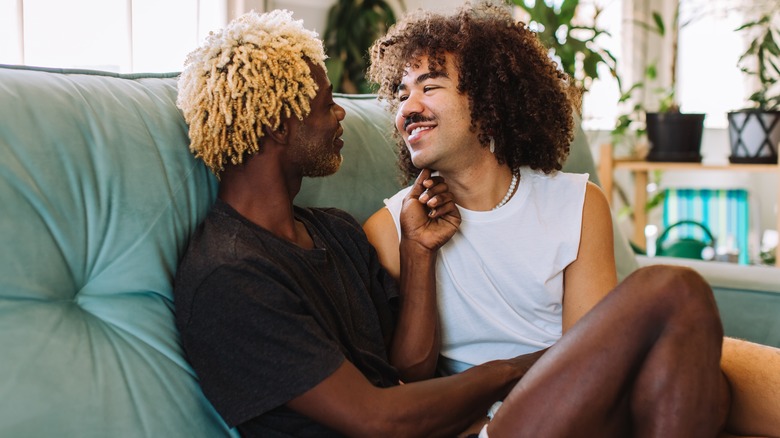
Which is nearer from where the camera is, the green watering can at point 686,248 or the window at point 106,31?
the window at point 106,31

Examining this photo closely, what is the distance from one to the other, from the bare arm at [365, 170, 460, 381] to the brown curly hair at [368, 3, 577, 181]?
16cm

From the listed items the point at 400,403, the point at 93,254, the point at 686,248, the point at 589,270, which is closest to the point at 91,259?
the point at 93,254

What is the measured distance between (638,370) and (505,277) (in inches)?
15.5

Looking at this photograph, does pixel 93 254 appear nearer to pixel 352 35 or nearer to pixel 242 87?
pixel 242 87

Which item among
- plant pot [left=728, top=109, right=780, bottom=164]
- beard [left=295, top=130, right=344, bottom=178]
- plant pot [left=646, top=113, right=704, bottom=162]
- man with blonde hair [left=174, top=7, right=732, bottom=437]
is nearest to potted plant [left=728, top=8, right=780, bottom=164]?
plant pot [left=728, top=109, right=780, bottom=164]

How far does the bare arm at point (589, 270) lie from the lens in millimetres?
1498

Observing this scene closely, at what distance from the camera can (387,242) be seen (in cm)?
154

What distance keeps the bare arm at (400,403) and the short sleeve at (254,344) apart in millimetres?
27

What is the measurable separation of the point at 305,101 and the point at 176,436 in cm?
52

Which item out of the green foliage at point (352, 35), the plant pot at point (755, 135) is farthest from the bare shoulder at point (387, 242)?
the plant pot at point (755, 135)

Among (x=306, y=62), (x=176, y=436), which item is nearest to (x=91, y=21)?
(x=306, y=62)

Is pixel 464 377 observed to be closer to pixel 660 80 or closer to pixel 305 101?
pixel 305 101

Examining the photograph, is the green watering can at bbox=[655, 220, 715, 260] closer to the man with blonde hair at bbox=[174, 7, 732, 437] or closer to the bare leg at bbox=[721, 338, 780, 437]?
the bare leg at bbox=[721, 338, 780, 437]

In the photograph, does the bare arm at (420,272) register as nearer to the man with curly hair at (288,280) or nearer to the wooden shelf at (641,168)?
the man with curly hair at (288,280)
